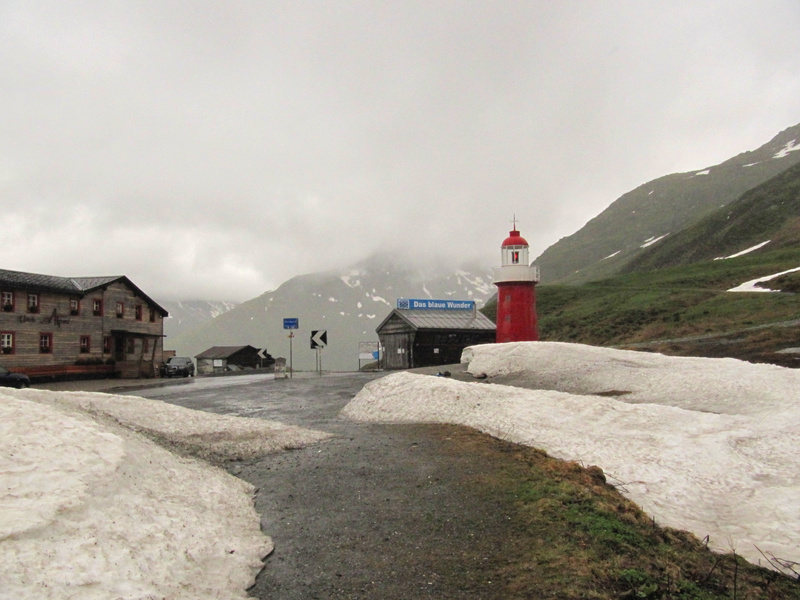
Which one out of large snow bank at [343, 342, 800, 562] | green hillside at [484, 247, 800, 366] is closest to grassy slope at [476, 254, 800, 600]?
large snow bank at [343, 342, 800, 562]

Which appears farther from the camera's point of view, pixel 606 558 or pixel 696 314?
pixel 696 314

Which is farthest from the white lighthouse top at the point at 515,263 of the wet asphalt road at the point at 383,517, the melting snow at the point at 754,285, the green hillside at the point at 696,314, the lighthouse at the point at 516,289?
the melting snow at the point at 754,285

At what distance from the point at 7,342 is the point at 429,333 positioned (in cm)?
3552

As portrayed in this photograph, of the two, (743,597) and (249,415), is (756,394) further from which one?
(249,415)

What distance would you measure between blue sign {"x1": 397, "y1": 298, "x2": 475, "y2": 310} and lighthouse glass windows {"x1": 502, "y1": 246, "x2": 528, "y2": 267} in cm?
1497

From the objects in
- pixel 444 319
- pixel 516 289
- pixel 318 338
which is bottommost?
pixel 318 338

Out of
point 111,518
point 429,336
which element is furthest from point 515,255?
point 111,518

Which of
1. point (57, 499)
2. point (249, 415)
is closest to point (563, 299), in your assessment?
point (249, 415)

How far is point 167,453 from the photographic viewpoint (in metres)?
11.6

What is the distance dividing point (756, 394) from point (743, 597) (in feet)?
47.2

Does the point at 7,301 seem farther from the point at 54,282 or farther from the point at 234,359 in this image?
the point at 234,359

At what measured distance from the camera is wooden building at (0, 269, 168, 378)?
144ft

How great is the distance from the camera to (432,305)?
189 feet

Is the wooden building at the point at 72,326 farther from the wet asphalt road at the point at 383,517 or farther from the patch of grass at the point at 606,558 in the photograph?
the patch of grass at the point at 606,558
